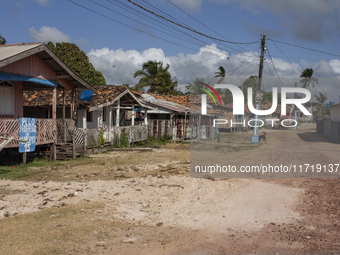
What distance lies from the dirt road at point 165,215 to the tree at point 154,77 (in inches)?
1153

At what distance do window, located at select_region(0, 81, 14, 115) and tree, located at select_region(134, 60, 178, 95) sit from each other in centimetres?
2696

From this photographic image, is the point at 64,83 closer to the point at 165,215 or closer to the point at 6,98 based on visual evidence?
A: the point at 6,98

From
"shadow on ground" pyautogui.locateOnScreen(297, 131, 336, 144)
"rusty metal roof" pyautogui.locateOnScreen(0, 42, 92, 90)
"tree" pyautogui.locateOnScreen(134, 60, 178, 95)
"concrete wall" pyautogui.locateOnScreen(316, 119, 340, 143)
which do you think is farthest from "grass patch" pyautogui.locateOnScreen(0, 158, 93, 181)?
"tree" pyautogui.locateOnScreen(134, 60, 178, 95)

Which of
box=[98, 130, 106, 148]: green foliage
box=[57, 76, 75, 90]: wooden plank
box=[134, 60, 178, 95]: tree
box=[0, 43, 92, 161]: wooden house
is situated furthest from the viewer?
box=[134, 60, 178, 95]: tree

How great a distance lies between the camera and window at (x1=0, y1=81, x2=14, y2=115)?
12031mm

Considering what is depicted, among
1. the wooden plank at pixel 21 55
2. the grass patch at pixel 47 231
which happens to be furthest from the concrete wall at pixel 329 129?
the grass patch at pixel 47 231

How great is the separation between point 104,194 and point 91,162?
5.74 metres

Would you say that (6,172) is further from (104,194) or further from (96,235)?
(96,235)

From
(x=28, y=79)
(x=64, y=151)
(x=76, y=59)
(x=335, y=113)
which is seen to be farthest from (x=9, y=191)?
(x=76, y=59)

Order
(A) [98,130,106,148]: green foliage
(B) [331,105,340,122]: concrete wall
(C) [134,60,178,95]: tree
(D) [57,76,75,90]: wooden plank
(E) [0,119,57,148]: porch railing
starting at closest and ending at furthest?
(E) [0,119,57,148]: porch railing → (D) [57,76,75,90]: wooden plank → (A) [98,130,106,148]: green foliage → (B) [331,105,340,122]: concrete wall → (C) [134,60,178,95]: tree

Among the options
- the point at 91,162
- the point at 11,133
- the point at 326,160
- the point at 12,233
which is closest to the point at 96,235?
the point at 12,233

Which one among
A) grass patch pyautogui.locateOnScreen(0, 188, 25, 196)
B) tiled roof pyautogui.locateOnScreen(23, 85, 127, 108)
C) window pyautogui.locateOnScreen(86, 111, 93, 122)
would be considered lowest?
grass patch pyautogui.locateOnScreen(0, 188, 25, 196)

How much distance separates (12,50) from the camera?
1133 cm

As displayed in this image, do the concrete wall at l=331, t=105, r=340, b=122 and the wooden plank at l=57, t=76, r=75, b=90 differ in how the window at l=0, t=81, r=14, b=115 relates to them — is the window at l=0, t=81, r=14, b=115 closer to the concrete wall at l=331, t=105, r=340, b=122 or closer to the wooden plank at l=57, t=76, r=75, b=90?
the wooden plank at l=57, t=76, r=75, b=90
